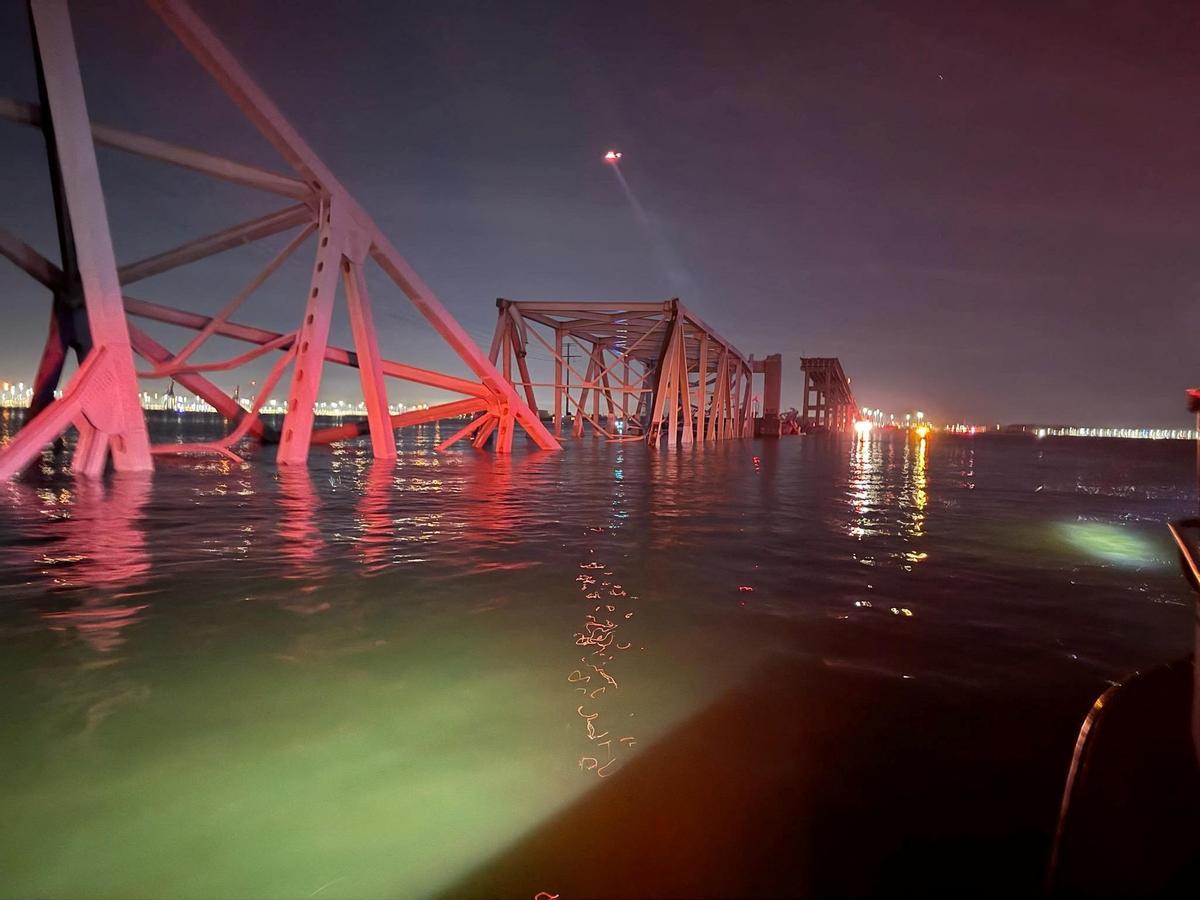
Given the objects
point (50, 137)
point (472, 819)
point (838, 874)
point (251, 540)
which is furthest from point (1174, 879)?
point (50, 137)

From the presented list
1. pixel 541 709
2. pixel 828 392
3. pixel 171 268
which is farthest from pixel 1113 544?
pixel 828 392

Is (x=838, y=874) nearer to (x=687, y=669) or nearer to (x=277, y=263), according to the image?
(x=687, y=669)

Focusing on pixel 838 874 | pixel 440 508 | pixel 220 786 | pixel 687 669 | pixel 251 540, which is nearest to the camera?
pixel 838 874

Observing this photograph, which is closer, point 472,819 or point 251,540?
point 472,819

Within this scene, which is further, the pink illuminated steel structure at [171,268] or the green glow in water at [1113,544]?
the pink illuminated steel structure at [171,268]

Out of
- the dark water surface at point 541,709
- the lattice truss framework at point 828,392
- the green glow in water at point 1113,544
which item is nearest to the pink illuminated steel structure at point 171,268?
the dark water surface at point 541,709

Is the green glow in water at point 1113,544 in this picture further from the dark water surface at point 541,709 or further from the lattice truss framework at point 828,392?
the lattice truss framework at point 828,392

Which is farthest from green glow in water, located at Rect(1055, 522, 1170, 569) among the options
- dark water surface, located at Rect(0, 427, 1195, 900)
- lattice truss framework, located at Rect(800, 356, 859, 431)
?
lattice truss framework, located at Rect(800, 356, 859, 431)

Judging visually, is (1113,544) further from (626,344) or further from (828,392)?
(828,392)
